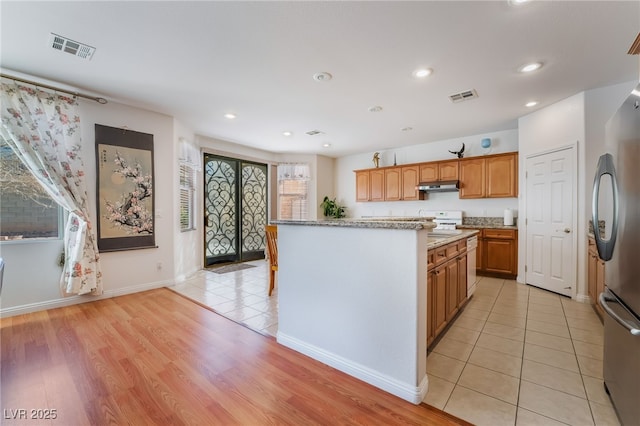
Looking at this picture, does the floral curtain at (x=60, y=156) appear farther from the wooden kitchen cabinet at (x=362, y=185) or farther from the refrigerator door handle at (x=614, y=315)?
the wooden kitchen cabinet at (x=362, y=185)

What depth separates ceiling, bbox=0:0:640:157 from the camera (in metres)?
1.87

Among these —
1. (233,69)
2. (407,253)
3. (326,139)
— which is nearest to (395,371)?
(407,253)

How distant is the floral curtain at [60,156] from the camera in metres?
2.69

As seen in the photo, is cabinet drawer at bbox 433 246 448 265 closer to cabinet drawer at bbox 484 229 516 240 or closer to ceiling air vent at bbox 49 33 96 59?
cabinet drawer at bbox 484 229 516 240

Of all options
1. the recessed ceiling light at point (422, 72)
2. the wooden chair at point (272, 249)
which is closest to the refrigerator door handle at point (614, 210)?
the recessed ceiling light at point (422, 72)

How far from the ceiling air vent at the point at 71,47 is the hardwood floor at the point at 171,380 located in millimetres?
2601

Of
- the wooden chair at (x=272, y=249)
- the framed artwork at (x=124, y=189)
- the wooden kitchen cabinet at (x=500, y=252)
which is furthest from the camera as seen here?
the wooden kitchen cabinet at (x=500, y=252)

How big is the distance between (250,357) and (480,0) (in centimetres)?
312

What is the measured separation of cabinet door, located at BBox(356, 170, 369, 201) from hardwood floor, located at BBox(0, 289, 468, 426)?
4.44 meters

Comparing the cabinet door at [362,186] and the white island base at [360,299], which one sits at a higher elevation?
the cabinet door at [362,186]

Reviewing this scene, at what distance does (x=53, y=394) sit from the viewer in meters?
1.67

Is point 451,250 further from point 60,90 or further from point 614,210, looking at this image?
point 60,90

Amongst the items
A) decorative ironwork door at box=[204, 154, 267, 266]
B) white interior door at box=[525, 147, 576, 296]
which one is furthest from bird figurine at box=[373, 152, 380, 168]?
white interior door at box=[525, 147, 576, 296]

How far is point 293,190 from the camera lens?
663 cm
